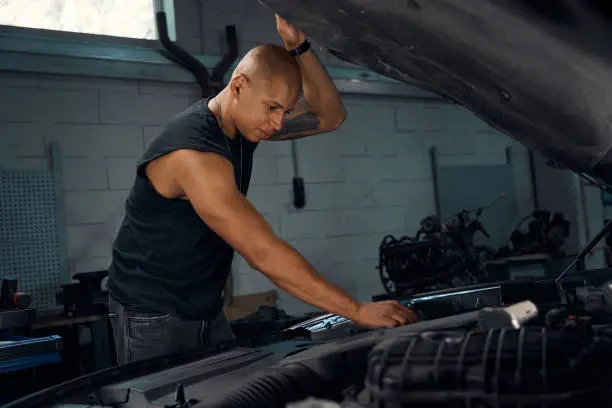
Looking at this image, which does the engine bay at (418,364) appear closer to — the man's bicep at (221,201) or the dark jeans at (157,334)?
the man's bicep at (221,201)

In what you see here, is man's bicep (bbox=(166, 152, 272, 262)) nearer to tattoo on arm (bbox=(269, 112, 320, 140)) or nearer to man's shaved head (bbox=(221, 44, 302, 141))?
man's shaved head (bbox=(221, 44, 302, 141))

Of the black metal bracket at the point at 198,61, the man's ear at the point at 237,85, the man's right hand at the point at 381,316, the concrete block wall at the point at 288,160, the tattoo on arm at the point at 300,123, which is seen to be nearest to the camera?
the man's right hand at the point at 381,316

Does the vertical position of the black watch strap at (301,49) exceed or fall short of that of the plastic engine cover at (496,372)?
it exceeds it

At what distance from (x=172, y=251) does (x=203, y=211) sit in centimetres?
31

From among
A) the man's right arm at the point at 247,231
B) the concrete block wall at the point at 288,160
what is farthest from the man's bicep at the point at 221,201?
the concrete block wall at the point at 288,160

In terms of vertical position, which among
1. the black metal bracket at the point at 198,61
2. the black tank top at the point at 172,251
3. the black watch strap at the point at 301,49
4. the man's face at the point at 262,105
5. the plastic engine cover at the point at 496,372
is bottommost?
the plastic engine cover at the point at 496,372

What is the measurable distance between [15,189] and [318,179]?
197 centimetres

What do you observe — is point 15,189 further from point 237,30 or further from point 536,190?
point 536,190

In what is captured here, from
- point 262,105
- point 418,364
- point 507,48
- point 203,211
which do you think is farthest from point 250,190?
point 418,364

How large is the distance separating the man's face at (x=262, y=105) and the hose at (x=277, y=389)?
0.74 m

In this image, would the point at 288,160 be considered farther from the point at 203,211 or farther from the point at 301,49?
the point at 203,211

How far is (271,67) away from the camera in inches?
64.4

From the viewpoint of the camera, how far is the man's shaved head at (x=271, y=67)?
1.63 meters

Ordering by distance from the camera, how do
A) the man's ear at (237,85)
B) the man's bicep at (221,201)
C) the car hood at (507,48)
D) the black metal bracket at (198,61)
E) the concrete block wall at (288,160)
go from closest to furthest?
the car hood at (507,48)
the man's bicep at (221,201)
the man's ear at (237,85)
the concrete block wall at (288,160)
the black metal bracket at (198,61)
